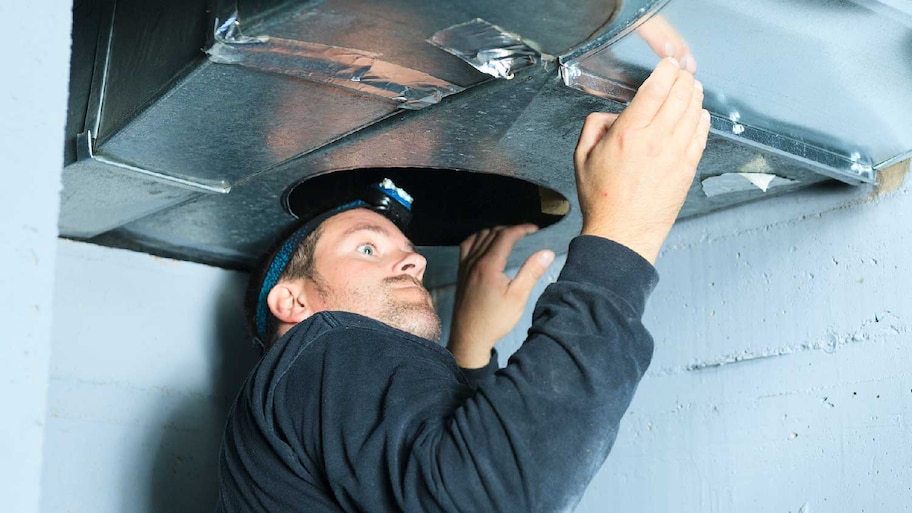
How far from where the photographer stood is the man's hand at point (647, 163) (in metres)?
1.14

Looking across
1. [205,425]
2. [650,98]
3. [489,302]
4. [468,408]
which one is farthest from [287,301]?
[650,98]

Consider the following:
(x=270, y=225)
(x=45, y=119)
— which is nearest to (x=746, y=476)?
(x=270, y=225)

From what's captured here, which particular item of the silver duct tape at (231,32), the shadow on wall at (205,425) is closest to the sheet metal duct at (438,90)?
the silver duct tape at (231,32)

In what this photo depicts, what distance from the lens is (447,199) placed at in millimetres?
1953

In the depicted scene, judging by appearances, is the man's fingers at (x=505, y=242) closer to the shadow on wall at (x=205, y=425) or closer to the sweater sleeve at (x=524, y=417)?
the shadow on wall at (x=205, y=425)

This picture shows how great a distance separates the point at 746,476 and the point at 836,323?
299 millimetres

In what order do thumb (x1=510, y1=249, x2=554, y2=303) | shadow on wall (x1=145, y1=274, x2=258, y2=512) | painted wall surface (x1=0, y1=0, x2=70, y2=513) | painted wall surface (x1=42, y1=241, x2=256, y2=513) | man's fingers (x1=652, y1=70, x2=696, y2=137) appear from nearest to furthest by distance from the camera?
painted wall surface (x1=0, y1=0, x2=70, y2=513) → man's fingers (x1=652, y1=70, x2=696, y2=137) → thumb (x1=510, y1=249, x2=554, y2=303) → painted wall surface (x1=42, y1=241, x2=256, y2=513) → shadow on wall (x1=145, y1=274, x2=258, y2=512)

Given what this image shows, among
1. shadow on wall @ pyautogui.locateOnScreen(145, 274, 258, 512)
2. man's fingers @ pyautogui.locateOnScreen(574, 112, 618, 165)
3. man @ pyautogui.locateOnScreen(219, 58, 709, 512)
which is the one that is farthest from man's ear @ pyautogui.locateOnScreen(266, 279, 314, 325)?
man's fingers @ pyautogui.locateOnScreen(574, 112, 618, 165)

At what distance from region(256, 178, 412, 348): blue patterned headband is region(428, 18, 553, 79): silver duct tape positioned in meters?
0.61

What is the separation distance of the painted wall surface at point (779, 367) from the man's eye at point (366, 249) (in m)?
0.58

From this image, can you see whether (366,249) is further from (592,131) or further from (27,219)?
(27,219)

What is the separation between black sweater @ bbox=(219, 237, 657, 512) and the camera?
1.05 metres

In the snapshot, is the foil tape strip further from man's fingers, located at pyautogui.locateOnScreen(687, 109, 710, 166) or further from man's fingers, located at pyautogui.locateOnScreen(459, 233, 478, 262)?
man's fingers, located at pyautogui.locateOnScreen(459, 233, 478, 262)

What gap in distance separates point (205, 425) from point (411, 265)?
734mm
